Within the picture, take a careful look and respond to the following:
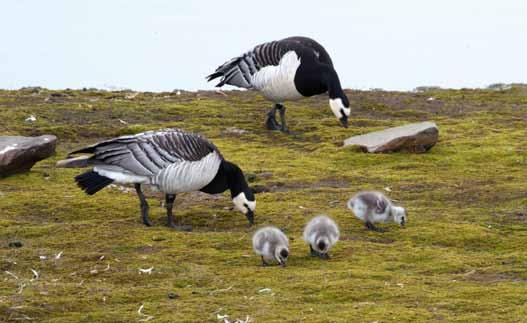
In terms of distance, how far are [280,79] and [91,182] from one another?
7.80 m

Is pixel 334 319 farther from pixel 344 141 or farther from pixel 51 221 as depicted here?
pixel 344 141

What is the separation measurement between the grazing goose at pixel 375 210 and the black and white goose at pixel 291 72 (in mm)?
6847

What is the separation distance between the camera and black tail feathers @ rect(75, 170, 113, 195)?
1342 cm

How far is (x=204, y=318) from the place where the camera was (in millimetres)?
9914

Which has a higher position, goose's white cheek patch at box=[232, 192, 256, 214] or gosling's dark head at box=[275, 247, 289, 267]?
goose's white cheek patch at box=[232, 192, 256, 214]

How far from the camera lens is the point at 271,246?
473 inches

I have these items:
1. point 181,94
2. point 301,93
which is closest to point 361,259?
point 301,93

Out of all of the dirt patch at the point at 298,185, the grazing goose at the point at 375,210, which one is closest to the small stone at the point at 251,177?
the dirt patch at the point at 298,185

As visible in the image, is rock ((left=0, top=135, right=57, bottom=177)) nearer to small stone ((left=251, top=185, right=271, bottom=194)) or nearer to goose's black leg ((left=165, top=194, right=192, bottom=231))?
small stone ((left=251, top=185, right=271, bottom=194))

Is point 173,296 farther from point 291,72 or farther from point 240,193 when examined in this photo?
point 291,72

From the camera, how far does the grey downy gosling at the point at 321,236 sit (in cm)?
1225

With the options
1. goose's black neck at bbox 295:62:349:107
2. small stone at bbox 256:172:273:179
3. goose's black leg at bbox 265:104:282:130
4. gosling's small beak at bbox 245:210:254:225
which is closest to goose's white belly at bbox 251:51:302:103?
goose's black neck at bbox 295:62:349:107

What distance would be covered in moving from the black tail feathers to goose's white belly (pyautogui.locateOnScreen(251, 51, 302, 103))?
7.58 meters

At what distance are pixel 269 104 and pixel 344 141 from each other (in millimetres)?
5775
